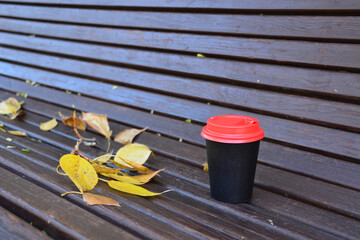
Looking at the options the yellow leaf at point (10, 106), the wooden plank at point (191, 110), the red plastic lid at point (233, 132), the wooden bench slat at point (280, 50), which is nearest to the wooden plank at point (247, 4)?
the wooden bench slat at point (280, 50)

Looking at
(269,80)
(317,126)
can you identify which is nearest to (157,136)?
(269,80)

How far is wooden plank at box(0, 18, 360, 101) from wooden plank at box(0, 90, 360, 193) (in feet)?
0.89

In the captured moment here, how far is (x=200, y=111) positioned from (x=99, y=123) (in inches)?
24.2

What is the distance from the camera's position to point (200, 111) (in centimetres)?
213

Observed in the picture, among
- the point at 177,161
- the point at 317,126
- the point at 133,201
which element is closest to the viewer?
the point at 133,201

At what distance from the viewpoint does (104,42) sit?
2584mm

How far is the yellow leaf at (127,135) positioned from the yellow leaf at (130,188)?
2.14 ft

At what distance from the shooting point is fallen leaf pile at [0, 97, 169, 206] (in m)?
1.52

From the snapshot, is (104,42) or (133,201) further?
(104,42)

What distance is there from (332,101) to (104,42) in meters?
1.46

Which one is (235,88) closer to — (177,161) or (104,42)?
(177,161)

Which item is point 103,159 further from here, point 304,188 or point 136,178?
point 304,188

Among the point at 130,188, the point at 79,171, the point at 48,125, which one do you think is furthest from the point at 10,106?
the point at 130,188

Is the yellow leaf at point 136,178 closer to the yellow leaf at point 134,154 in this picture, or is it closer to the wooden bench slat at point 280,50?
the yellow leaf at point 134,154
